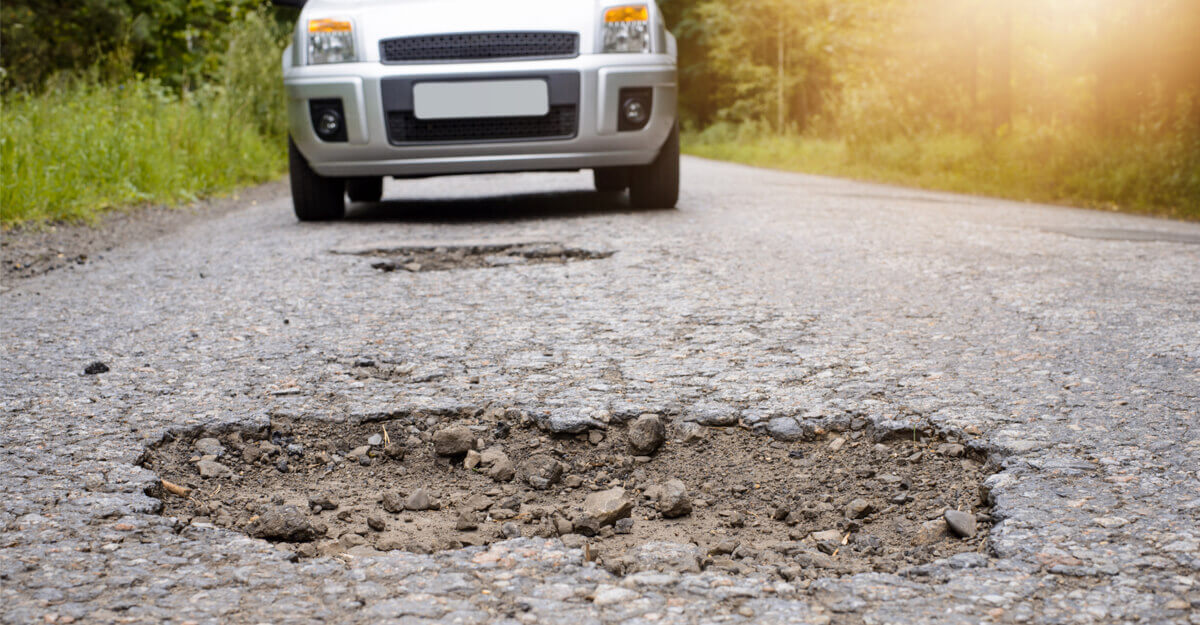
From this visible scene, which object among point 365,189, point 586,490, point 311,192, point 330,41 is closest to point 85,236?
point 311,192

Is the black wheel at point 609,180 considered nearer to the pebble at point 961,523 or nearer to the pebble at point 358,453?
the pebble at point 358,453

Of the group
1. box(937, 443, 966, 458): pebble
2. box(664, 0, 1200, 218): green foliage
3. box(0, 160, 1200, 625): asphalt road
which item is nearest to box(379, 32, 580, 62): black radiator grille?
box(0, 160, 1200, 625): asphalt road

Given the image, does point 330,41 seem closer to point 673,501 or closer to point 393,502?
point 393,502

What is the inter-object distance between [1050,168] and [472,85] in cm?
668

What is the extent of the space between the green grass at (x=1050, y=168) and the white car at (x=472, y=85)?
189 inches

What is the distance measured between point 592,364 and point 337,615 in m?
1.37

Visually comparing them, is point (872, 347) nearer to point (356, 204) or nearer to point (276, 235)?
point (276, 235)

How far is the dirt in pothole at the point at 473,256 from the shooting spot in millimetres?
4263

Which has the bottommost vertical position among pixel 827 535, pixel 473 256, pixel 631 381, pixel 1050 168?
pixel 827 535

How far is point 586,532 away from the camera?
5.70 ft

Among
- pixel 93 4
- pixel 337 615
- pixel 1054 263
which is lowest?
pixel 337 615

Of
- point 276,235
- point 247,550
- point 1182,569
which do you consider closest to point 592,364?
point 247,550

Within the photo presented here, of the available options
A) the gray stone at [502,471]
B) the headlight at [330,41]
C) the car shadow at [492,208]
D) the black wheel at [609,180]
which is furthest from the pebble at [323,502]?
the black wheel at [609,180]

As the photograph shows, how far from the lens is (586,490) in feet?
6.48
